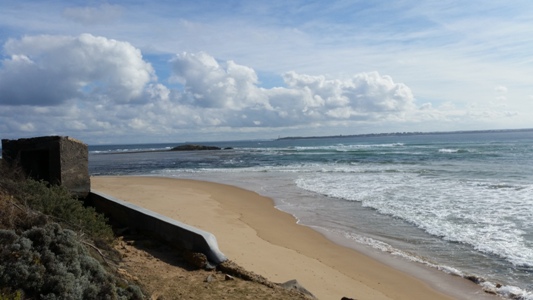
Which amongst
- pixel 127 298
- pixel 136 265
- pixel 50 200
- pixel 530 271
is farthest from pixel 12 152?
pixel 530 271

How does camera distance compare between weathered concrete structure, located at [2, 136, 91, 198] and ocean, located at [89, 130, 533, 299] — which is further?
weathered concrete structure, located at [2, 136, 91, 198]

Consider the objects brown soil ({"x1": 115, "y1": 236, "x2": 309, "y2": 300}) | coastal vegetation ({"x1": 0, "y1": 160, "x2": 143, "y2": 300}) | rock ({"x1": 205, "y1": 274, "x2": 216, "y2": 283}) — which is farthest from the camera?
rock ({"x1": 205, "y1": 274, "x2": 216, "y2": 283})

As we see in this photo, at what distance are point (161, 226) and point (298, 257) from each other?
8.61 feet

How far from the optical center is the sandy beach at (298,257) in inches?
280

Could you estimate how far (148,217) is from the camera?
8570mm

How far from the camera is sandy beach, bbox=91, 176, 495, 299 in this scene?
7105mm

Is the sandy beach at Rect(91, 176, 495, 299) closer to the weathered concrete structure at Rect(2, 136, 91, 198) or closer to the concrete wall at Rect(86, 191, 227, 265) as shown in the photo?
the concrete wall at Rect(86, 191, 227, 265)

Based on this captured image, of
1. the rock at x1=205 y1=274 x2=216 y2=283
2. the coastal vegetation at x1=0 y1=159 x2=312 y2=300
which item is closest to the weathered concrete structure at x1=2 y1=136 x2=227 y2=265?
the coastal vegetation at x1=0 y1=159 x2=312 y2=300

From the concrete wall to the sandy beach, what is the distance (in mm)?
840

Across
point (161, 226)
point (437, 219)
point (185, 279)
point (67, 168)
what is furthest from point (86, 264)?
point (437, 219)

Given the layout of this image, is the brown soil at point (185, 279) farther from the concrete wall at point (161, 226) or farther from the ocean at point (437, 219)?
the ocean at point (437, 219)

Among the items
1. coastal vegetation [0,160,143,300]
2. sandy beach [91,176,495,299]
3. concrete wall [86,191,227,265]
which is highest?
coastal vegetation [0,160,143,300]

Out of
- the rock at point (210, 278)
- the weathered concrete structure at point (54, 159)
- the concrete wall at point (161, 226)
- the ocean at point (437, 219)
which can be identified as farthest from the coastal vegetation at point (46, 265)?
the ocean at point (437, 219)

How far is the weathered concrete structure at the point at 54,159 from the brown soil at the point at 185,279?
3544mm
